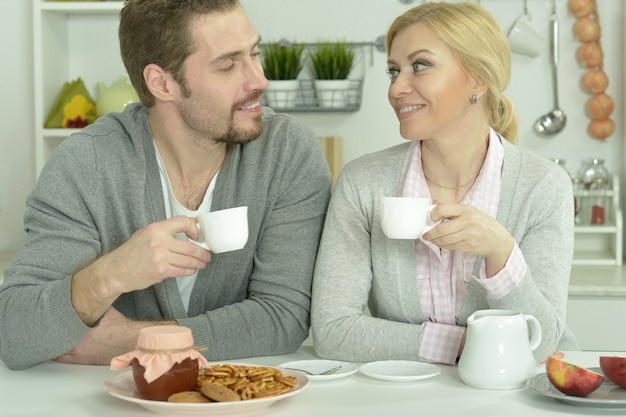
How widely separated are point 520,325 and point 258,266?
0.61 m

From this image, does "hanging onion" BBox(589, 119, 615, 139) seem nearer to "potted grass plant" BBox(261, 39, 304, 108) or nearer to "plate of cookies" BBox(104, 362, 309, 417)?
"potted grass plant" BBox(261, 39, 304, 108)

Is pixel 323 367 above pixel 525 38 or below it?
below

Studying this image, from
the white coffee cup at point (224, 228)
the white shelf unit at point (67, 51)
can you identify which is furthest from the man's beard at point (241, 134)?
the white shelf unit at point (67, 51)

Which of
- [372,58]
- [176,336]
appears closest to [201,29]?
[176,336]

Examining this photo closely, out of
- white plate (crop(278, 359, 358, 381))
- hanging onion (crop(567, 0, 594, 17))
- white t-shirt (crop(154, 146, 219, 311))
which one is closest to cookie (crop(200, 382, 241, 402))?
white plate (crop(278, 359, 358, 381))

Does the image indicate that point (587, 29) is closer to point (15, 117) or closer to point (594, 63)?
point (594, 63)

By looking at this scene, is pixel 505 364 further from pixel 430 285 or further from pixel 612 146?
pixel 612 146

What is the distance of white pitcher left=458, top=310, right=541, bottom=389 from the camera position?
1.40m

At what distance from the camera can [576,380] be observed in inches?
51.4

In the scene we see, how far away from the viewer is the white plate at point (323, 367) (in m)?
1.44

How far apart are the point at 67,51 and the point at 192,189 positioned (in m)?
1.60

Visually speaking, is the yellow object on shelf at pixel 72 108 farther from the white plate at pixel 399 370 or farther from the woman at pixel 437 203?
the white plate at pixel 399 370

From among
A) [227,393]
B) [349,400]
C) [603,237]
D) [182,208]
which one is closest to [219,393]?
[227,393]

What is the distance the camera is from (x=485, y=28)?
70.7 inches
